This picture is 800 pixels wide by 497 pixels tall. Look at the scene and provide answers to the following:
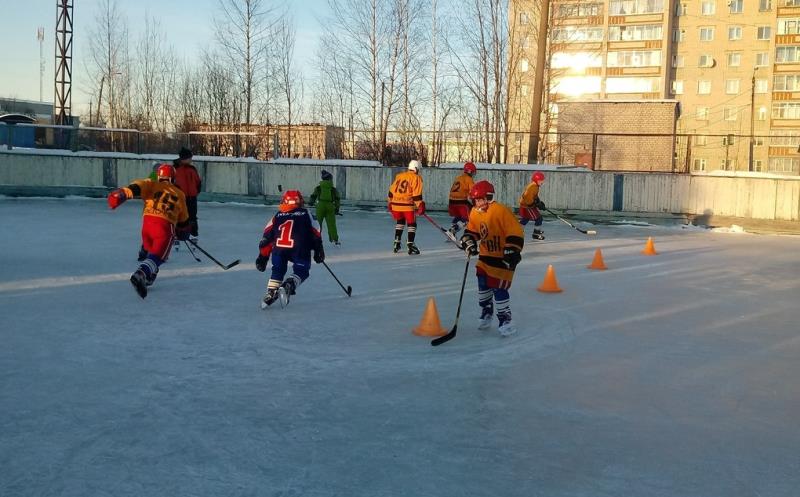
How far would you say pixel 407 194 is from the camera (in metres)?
12.7

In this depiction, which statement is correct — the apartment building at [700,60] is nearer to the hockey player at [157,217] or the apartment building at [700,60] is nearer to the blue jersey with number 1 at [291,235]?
the hockey player at [157,217]

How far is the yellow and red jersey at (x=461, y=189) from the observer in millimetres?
13913

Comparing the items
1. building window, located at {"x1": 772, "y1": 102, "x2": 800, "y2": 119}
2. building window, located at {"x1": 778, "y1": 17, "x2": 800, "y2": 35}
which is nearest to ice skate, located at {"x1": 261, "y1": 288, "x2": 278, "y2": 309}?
building window, located at {"x1": 772, "y1": 102, "x2": 800, "y2": 119}

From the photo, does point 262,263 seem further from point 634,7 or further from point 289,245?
point 634,7

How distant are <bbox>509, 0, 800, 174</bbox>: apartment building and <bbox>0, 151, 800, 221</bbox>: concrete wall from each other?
41.4 meters

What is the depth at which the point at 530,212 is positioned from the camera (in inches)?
586

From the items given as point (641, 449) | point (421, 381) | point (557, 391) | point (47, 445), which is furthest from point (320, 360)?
point (641, 449)

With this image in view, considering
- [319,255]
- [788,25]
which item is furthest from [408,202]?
[788,25]

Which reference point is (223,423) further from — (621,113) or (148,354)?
(621,113)

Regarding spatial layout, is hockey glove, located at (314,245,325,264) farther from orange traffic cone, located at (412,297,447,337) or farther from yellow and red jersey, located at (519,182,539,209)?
yellow and red jersey, located at (519,182,539,209)

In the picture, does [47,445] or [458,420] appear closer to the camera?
[47,445]

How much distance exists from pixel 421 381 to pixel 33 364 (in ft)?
9.49

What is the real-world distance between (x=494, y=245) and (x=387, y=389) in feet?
7.33

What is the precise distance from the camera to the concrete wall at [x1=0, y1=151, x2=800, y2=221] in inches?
719
